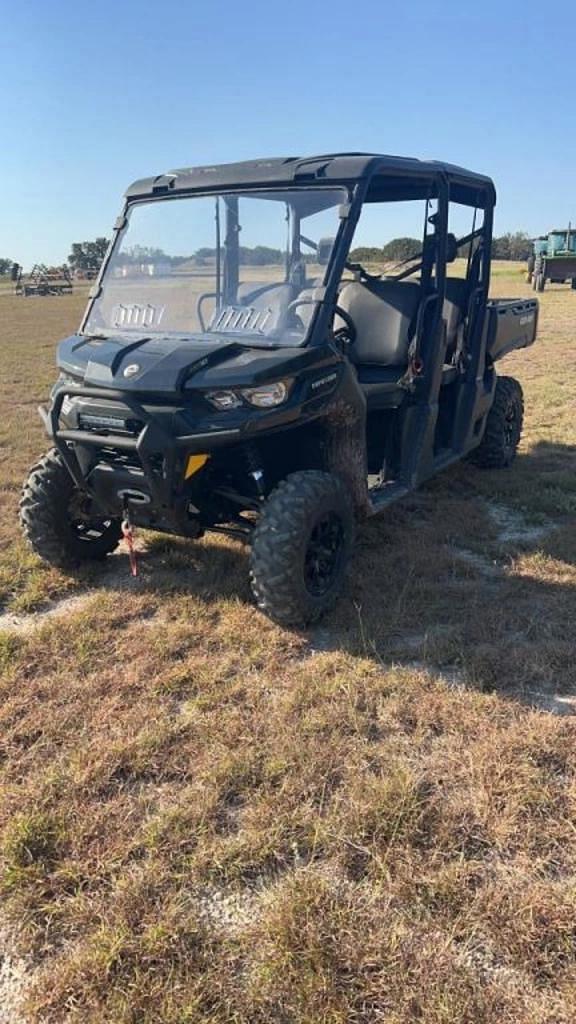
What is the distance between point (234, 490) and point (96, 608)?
0.90 m

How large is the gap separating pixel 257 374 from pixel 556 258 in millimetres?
24616

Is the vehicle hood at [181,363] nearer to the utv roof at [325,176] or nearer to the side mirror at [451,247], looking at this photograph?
the utv roof at [325,176]

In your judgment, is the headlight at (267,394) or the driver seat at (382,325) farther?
the driver seat at (382,325)

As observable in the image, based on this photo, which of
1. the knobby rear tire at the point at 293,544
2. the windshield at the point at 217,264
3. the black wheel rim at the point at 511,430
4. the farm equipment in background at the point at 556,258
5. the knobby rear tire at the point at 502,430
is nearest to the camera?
the knobby rear tire at the point at 293,544

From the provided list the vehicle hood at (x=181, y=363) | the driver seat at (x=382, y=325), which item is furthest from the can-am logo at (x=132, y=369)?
the driver seat at (x=382, y=325)

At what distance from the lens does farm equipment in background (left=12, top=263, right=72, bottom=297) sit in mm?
41250

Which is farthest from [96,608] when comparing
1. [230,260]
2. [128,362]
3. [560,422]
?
[560,422]

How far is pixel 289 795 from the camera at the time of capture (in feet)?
8.18

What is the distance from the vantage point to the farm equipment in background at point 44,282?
135 ft

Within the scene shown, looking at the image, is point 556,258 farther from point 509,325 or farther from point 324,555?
point 324,555

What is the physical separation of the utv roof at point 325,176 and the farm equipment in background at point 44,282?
4005cm

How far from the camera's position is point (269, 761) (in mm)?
2660

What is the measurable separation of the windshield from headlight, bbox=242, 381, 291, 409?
456mm

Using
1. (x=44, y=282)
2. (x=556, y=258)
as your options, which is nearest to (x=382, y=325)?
(x=556, y=258)
